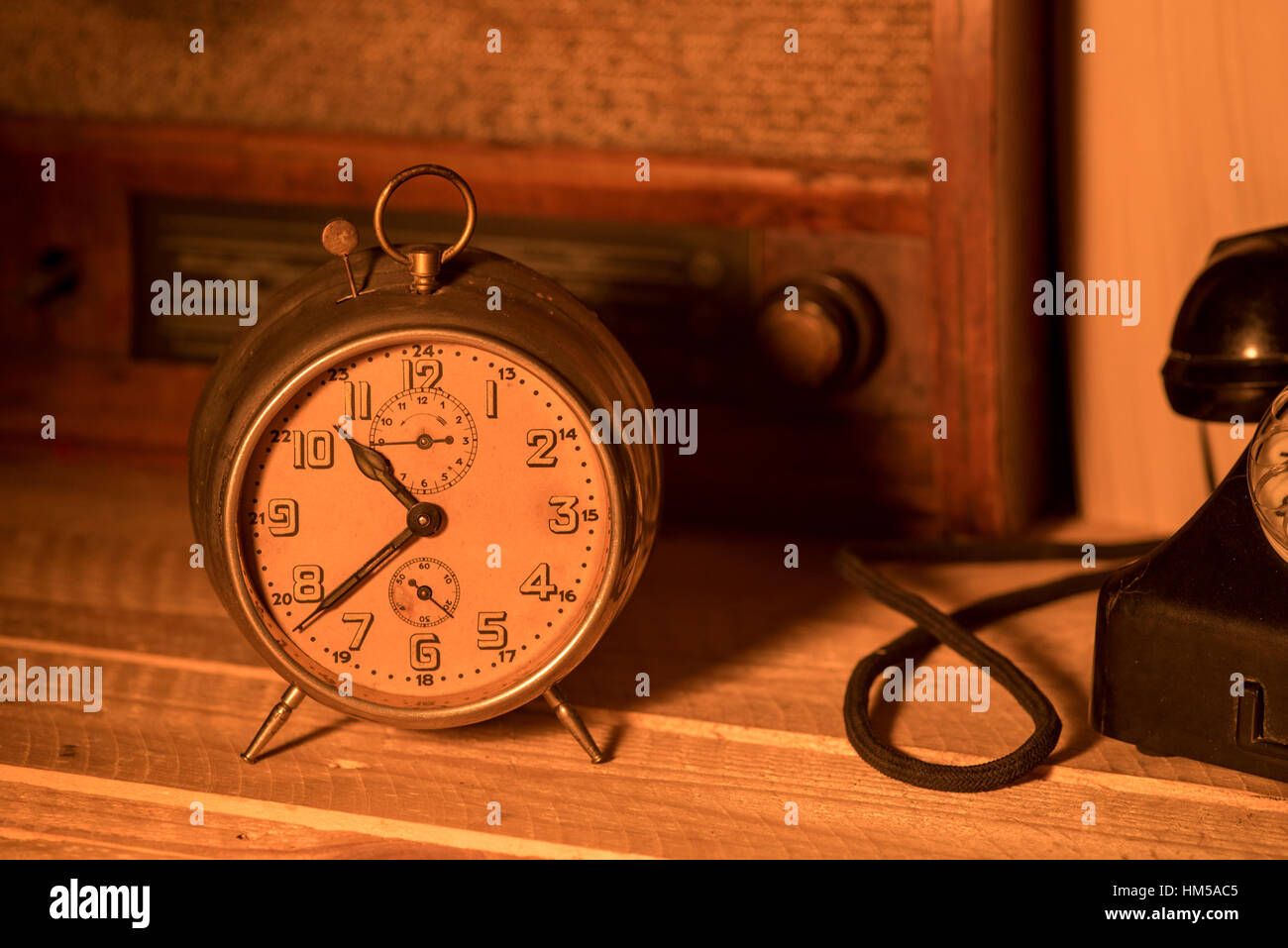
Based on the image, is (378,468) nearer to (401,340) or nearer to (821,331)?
(401,340)

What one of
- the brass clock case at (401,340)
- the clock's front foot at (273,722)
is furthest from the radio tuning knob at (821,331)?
the clock's front foot at (273,722)

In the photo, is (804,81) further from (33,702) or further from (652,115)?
(33,702)

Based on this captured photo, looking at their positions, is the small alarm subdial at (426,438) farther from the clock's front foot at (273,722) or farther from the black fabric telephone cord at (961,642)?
the black fabric telephone cord at (961,642)

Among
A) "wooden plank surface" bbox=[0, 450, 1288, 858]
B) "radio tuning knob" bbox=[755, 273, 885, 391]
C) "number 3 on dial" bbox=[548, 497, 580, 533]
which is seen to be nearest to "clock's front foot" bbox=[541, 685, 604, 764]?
"wooden plank surface" bbox=[0, 450, 1288, 858]

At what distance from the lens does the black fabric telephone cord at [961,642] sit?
0.91 meters

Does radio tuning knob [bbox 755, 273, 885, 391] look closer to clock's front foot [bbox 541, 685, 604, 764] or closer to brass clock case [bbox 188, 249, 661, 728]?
brass clock case [bbox 188, 249, 661, 728]

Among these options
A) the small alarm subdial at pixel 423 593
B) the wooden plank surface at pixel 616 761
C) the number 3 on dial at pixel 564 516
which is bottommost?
the wooden plank surface at pixel 616 761

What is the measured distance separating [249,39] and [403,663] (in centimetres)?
83

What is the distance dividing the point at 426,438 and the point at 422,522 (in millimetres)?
60

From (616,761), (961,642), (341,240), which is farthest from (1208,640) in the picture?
(341,240)

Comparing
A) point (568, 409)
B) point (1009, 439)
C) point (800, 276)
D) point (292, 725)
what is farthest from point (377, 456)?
point (1009, 439)

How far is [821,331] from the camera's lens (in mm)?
1285

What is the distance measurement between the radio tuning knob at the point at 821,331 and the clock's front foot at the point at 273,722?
2.02ft

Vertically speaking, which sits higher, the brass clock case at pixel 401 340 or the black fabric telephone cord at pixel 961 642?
the brass clock case at pixel 401 340
